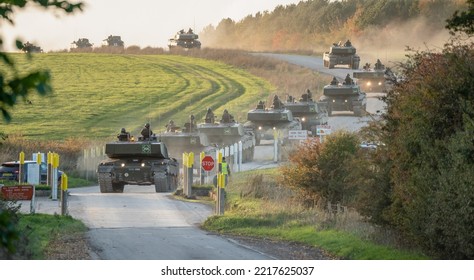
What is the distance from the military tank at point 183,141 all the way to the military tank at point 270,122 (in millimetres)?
7022

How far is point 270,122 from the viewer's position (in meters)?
51.4

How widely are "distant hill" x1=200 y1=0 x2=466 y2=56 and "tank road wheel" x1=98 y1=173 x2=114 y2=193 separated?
15897mm

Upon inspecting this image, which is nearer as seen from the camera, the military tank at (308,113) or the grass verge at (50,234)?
the grass verge at (50,234)

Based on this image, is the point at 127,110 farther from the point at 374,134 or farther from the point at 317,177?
the point at 374,134

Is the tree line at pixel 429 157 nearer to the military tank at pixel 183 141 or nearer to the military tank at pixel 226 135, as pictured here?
the military tank at pixel 183 141

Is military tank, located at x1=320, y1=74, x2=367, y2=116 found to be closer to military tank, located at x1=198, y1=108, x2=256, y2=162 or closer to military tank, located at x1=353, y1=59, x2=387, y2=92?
military tank, located at x1=353, y1=59, x2=387, y2=92

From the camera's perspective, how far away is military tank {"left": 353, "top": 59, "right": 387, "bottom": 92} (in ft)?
219

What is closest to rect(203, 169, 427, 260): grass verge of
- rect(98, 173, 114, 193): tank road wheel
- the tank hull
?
the tank hull

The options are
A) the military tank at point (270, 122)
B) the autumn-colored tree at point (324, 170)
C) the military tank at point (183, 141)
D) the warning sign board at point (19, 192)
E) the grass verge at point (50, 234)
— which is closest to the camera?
the grass verge at point (50, 234)

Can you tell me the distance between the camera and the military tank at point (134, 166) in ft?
115

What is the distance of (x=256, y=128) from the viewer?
52000 mm

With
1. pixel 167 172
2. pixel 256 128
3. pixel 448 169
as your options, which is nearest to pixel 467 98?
pixel 448 169

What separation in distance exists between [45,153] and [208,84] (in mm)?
28134

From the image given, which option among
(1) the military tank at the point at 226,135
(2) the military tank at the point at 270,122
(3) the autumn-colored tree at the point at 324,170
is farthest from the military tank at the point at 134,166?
(2) the military tank at the point at 270,122
